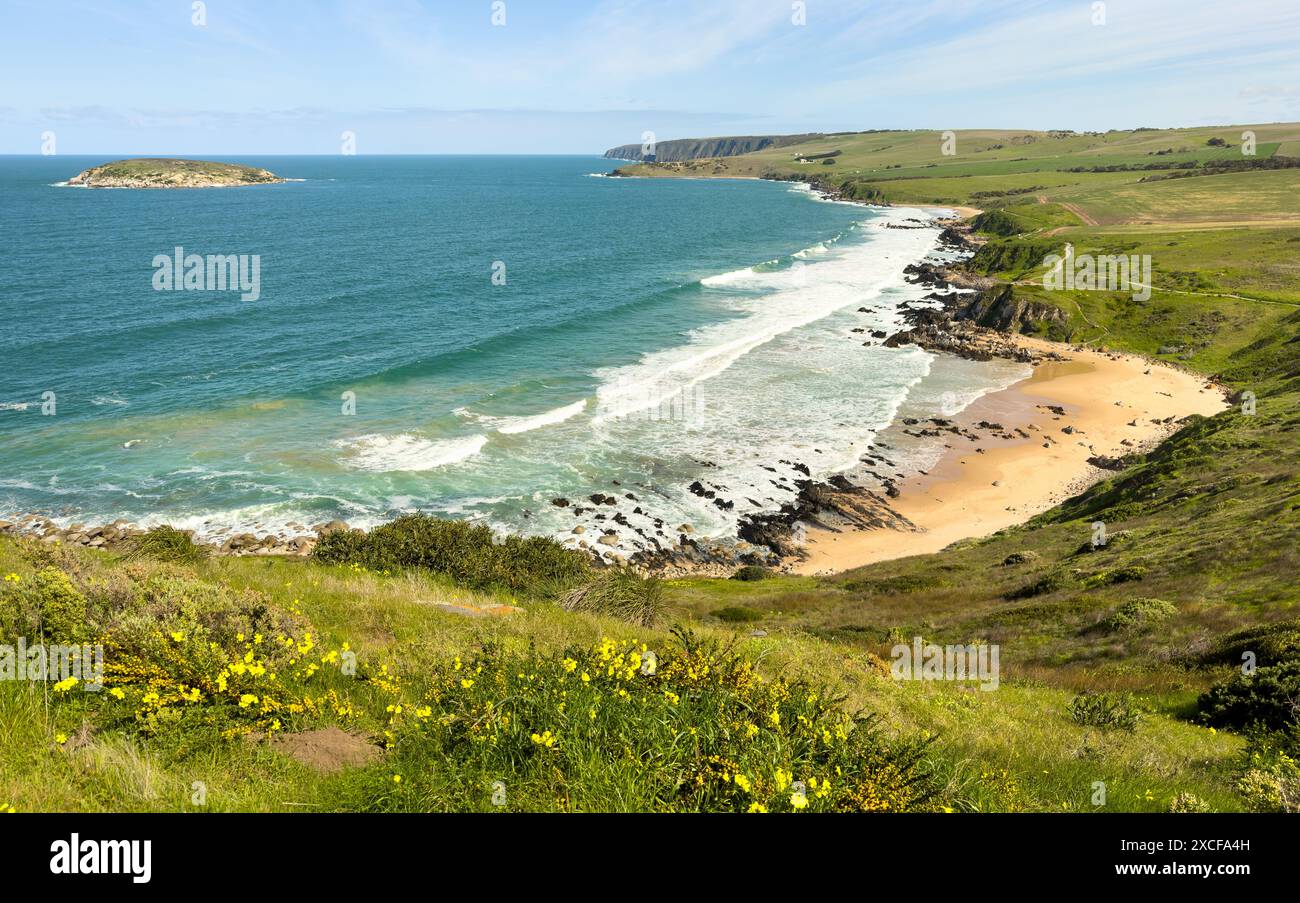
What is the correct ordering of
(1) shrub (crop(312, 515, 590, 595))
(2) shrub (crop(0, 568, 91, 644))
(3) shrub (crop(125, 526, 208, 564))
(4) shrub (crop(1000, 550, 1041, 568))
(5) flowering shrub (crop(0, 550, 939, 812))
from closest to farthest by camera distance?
(5) flowering shrub (crop(0, 550, 939, 812)) → (2) shrub (crop(0, 568, 91, 644)) → (3) shrub (crop(125, 526, 208, 564)) → (1) shrub (crop(312, 515, 590, 595)) → (4) shrub (crop(1000, 550, 1041, 568))

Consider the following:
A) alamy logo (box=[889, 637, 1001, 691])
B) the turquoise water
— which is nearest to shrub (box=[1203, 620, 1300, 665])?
alamy logo (box=[889, 637, 1001, 691])

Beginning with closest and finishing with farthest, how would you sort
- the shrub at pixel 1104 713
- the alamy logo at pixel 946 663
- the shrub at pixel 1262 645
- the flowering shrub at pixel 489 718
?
1. the flowering shrub at pixel 489 718
2. the shrub at pixel 1104 713
3. the shrub at pixel 1262 645
4. the alamy logo at pixel 946 663

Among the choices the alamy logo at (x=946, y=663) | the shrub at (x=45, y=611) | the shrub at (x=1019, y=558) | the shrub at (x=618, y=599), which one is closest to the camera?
the shrub at (x=45, y=611)

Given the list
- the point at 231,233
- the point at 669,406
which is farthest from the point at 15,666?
the point at 231,233

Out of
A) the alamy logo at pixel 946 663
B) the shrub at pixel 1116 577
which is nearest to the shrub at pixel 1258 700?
the alamy logo at pixel 946 663

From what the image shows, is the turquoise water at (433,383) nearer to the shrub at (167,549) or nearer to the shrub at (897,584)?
the shrub at (897,584)

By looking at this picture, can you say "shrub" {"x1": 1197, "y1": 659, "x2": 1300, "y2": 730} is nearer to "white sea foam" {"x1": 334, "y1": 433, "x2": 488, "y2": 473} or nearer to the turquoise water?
the turquoise water
